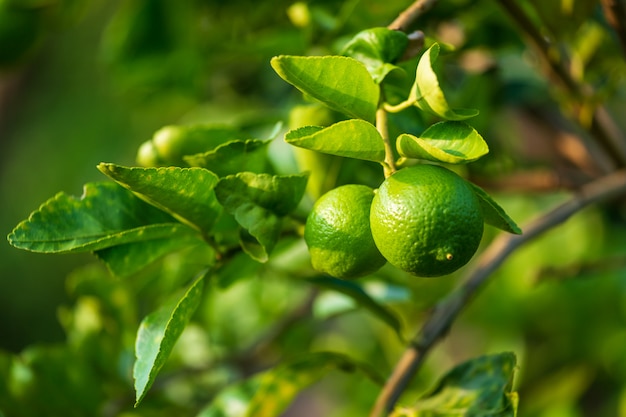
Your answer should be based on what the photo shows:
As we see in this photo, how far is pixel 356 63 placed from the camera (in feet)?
1.47

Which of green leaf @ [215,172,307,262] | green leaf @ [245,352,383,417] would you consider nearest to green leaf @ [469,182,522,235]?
green leaf @ [215,172,307,262]

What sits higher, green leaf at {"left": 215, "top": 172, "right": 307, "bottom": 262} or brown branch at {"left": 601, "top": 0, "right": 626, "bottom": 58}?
green leaf at {"left": 215, "top": 172, "right": 307, "bottom": 262}

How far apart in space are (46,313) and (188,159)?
2.58 m

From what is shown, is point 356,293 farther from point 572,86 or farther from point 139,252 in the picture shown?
point 572,86

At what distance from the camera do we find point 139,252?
1.77ft

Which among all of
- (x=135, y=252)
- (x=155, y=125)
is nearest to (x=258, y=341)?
(x=135, y=252)

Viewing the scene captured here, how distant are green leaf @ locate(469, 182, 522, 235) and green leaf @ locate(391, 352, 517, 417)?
0.13 metres

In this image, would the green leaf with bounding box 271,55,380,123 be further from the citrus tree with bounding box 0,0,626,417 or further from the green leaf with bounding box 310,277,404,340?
the green leaf with bounding box 310,277,404,340

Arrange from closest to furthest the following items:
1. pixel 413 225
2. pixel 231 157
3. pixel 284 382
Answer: pixel 413 225, pixel 231 157, pixel 284 382

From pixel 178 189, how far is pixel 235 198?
36 millimetres

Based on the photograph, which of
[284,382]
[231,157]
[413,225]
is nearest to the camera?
[413,225]

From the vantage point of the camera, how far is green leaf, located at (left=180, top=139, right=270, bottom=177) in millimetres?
514

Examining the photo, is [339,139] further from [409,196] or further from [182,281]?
[182,281]

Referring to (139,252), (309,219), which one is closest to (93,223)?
(139,252)
